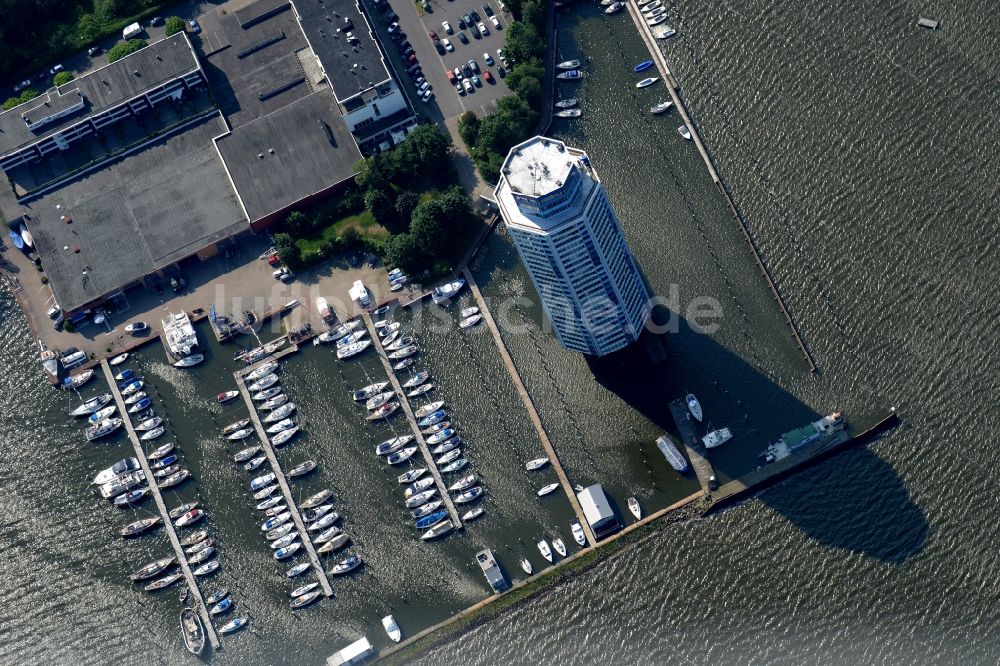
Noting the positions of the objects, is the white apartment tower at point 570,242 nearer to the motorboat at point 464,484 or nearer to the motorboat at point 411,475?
the motorboat at point 464,484

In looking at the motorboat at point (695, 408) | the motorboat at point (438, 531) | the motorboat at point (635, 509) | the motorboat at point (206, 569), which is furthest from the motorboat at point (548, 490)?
the motorboat at point (206, 569)

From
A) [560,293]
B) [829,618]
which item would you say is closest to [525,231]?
[560,293]

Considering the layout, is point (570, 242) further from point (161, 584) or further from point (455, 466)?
point (161, 584)

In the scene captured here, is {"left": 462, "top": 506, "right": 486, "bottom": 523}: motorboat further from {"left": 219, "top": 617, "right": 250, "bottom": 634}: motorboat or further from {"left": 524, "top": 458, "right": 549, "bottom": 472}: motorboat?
{"left": 219, "top": 617, "right": 250, "bottom": 634}: motorboat

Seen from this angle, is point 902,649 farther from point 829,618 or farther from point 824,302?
point 824,302

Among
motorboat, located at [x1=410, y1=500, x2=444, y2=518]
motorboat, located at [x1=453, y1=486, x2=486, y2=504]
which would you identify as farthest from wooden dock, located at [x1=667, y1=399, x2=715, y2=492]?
motorboat, located at [x1=410, y1=500, x2=444, y2=518]

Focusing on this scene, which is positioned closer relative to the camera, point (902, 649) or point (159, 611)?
point (902, 649)
